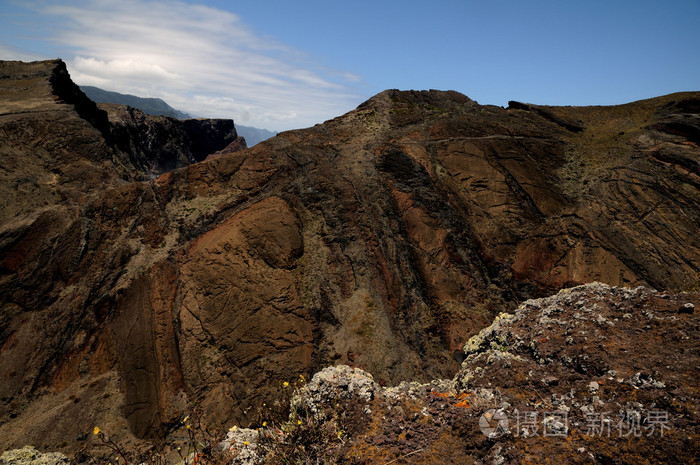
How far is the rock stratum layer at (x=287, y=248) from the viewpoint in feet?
41.9

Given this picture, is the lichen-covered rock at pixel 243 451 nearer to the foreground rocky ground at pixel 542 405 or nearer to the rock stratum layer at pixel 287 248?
the foreground rocky ground at pixel 542 405

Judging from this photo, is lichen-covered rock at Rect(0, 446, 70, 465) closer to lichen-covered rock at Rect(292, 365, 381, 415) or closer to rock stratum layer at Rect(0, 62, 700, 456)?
rock stratum layer at Rect(0, 62, 700, 456)

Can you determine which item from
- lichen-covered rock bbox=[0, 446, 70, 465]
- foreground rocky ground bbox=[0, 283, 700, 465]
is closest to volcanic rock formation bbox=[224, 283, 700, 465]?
foreground rocky ground bbox=[0, 283, 700, 465]

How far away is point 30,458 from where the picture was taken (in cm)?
1003

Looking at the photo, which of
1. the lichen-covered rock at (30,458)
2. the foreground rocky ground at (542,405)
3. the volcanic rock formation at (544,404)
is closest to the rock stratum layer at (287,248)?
the lichen-covered rock at (30,458)

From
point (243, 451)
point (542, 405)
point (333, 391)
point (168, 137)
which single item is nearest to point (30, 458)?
point (243, 451)

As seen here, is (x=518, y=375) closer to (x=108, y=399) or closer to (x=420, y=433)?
(x=420, y=433)

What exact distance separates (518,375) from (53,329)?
17315 millimetres

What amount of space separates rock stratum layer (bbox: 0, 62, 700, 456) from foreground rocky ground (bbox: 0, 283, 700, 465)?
3840 mm

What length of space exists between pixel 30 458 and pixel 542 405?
15009mm

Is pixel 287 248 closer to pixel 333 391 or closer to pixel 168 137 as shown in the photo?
pixel 333 391

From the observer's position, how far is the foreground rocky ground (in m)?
5.38

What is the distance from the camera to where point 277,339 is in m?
13.5

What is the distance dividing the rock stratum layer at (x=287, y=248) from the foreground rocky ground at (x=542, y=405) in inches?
151
